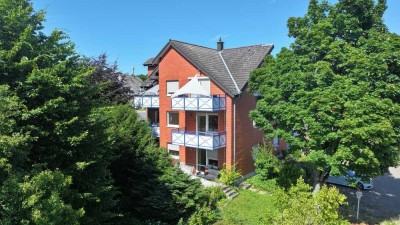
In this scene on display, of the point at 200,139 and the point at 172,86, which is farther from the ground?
the point at 172,86

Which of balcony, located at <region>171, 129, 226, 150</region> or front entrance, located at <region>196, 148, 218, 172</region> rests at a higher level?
balcony, located at <region>171, 129, 226, 150</region>

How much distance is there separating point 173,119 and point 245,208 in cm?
1041

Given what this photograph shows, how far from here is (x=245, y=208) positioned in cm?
1678

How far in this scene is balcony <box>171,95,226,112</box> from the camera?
19.7m

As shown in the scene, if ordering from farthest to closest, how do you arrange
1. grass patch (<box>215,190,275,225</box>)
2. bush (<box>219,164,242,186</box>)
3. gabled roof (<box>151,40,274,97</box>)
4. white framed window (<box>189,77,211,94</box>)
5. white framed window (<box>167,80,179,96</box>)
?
1. white framed window (<box>167,80,179,96</box>)
2. white framed window (<box>189,77,211,94</box>)
3. gabled roof (<box>151,40,274,97</box>)
4. bush (<box>219,164,242,186</box>)
5. grass patch (<box>215,190,275,225</box>)

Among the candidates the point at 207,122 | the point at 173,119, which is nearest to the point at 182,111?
the point at 173,119

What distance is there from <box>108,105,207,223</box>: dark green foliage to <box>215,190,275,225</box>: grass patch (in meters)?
1.83

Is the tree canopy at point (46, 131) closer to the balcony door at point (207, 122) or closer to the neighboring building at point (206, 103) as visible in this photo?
the neighboring building at point (206, 103)

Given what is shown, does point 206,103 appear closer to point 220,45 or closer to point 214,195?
point 214,195

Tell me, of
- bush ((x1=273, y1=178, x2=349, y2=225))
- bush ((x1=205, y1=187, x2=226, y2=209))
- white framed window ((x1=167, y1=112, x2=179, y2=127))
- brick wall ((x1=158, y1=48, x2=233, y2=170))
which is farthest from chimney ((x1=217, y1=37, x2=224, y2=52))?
bush ((x1=273, y1=178, x2=349, y2=225))

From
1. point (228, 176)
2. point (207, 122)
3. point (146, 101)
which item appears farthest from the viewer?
point (146, 101)

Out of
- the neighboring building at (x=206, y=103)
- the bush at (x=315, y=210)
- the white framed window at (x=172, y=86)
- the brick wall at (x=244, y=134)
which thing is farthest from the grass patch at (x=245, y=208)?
the white framed window at (x=172, y=86)

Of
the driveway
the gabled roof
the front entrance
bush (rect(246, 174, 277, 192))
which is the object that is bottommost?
the driveway

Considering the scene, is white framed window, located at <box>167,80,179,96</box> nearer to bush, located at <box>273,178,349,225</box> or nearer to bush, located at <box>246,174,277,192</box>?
bush, located at <box>246,174,277,192</box>
